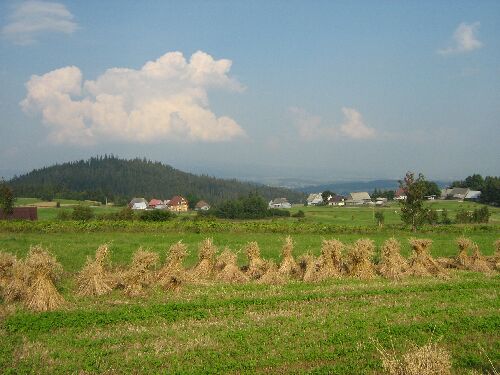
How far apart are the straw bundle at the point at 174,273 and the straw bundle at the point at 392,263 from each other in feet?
28.1

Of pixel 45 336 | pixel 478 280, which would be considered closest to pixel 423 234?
pixel 478 280

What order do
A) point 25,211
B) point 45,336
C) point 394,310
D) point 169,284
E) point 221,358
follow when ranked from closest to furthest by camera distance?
point 221,358 → point 45,336 → point 394,310 → point 169,284 → point 25,211

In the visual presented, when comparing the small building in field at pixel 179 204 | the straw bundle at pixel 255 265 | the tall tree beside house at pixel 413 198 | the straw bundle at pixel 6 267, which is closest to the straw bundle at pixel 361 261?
the straw bundle at pixel 255 265

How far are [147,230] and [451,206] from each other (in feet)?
207

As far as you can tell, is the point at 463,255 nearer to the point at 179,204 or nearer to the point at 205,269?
the point at 205,269

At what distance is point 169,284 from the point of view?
1700 centimetres

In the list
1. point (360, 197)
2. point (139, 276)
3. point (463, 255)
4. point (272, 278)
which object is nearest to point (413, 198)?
point (463, 255)

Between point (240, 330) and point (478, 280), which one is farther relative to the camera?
point (478, 280)

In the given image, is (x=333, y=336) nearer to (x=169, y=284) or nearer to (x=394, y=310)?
(x=394, y=310)

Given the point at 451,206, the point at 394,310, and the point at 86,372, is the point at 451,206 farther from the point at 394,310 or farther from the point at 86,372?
the point at 86,372

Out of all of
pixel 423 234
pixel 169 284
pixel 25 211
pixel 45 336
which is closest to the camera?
pixel 45 336

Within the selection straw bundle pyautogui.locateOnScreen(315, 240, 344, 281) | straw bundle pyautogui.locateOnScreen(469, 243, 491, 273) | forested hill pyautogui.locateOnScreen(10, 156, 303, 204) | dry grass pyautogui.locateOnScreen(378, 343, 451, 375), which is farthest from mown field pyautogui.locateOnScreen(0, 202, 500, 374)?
forested hill pyautogui.locateOnScreen(10, 156, 303, 204)

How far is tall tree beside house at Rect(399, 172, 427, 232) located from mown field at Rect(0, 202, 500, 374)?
70.5 ft

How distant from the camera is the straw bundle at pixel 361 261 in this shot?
19.4 meters
